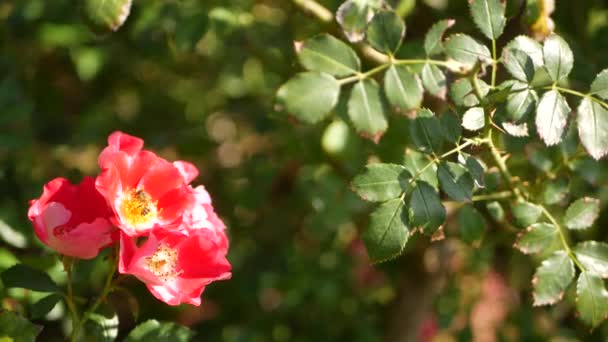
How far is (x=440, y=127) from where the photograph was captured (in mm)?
1104

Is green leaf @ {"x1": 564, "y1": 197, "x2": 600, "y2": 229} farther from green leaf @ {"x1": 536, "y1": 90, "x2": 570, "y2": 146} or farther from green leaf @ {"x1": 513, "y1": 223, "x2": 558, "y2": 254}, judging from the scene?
green leaf @ {"x1": 536, "y1": 90, "x2": 570, "y2": 146}

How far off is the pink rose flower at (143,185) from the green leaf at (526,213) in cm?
50

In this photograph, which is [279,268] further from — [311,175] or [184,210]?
[184,210]

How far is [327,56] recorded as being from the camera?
4.02 feet

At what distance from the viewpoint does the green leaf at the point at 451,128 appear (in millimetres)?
1083

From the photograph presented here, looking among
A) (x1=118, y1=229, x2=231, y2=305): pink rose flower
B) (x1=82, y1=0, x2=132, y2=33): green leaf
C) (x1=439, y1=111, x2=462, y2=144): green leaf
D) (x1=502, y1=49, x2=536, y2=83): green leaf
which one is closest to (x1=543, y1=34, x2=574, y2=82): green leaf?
(x1=502, y1=49, x2=536, y2=83): green leaf

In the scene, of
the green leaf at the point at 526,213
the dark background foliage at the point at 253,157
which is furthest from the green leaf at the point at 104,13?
the green leaf at the point at 526,213

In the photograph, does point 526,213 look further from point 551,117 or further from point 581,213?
point 551,117

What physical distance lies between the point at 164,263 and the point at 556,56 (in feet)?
1.97

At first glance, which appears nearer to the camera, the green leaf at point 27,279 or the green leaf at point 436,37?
the green leaf at point 27,279

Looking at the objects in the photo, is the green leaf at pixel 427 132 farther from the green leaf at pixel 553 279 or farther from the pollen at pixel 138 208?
the pollen at pixel 138 208

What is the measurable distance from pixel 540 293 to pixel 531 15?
439mm

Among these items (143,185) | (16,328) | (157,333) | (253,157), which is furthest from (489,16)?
(253,157)

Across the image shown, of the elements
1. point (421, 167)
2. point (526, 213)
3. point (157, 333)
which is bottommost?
point (157, 333)
